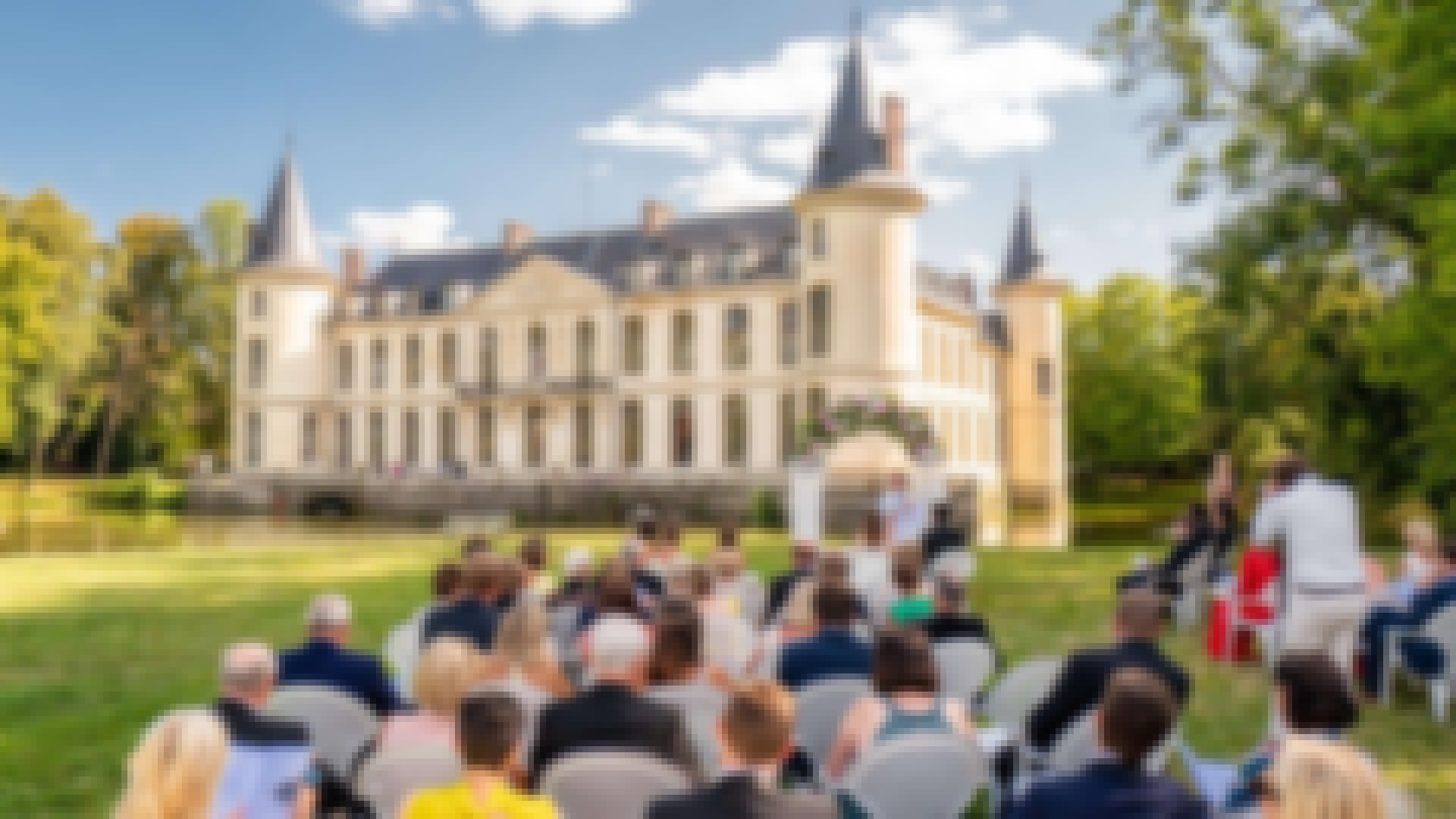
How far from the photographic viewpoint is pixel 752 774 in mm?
2443

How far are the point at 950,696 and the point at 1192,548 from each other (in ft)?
15.2

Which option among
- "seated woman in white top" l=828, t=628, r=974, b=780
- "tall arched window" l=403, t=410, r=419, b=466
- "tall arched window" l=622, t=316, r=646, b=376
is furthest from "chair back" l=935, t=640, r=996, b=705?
"tall arched window" l=403, t=410, r=419, b=466

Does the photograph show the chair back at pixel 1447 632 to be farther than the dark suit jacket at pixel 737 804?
Yes

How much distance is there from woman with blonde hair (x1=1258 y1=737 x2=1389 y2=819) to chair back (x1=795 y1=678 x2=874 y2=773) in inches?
76.0

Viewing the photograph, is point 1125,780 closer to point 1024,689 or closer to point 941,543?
point 1024,689

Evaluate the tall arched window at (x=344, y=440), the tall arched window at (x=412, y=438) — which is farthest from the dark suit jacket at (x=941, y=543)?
the tall arched window at (x=344, y=440)

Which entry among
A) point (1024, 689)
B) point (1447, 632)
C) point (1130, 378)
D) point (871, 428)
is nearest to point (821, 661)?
point (1024, 689)

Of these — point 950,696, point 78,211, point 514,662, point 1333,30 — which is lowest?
point 950,696

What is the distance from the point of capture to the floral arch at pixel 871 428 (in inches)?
614

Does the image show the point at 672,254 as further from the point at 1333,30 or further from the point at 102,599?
the point at 102,599

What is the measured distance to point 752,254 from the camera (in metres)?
32.9

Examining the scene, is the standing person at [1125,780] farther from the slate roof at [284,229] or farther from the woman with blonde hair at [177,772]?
the slate roof at [284,229]

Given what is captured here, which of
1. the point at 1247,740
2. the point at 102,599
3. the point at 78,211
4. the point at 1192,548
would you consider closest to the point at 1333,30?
the point at 1192,548

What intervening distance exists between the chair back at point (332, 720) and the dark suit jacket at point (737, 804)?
5.62ft
